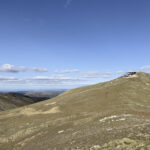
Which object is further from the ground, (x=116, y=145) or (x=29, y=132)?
(x=116, y=145)

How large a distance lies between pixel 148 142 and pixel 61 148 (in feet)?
40.4

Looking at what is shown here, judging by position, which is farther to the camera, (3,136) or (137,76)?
(137,76)

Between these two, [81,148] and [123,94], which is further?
[123,94]

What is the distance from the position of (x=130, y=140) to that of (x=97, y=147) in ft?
12.8

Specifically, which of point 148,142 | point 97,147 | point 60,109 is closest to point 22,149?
point 97,147

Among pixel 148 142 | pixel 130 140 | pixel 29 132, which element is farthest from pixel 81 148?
pixel 29 132

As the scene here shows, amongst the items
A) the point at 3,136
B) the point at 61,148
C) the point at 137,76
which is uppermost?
the point at 137,76

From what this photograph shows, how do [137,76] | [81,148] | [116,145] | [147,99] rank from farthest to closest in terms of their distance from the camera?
[137,76] → [147,99] → [81,148] → [116,145]

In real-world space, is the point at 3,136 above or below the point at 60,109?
below

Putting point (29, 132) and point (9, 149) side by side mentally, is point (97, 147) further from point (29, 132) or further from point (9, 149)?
point (29, 132)

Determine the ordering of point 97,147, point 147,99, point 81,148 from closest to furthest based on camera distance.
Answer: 1. point 97,147
2. point 81,148
3. point 147,99

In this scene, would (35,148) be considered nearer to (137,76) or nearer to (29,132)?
(29,132)

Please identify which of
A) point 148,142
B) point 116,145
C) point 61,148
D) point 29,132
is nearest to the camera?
point 148,142

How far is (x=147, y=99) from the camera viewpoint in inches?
2677
